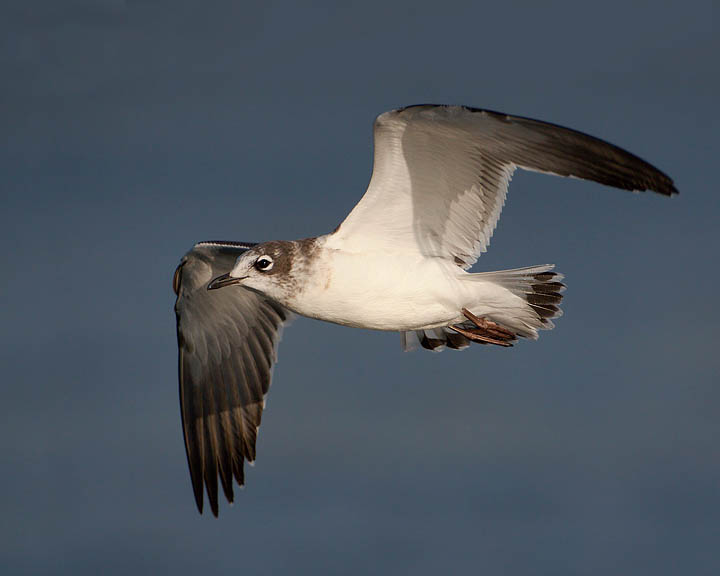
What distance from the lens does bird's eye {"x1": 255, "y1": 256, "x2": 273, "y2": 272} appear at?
1027cm

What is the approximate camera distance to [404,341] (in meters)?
12.1

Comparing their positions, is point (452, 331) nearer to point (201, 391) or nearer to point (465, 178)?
point (465, 178)

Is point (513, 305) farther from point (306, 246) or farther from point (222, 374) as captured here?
point (222, 374)

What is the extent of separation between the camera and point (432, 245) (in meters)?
10.8

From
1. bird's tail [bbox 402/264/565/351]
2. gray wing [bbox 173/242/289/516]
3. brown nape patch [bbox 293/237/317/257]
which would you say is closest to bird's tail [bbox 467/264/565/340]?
bird's tail [bbox 402/264/565/351]

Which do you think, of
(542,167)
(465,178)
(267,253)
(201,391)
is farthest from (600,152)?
(201,391)

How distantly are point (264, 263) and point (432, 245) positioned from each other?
1715mm

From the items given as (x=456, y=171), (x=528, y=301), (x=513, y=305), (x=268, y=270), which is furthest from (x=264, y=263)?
(x=528, y=301)

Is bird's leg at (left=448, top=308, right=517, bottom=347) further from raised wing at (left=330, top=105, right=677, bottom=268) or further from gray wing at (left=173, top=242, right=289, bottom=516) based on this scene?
gray wing at (left=173, top=242, right=289, bottom=516)

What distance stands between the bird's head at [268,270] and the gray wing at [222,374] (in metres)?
2.33

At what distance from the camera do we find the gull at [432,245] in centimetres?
935

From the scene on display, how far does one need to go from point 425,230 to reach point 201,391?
376 centimetres

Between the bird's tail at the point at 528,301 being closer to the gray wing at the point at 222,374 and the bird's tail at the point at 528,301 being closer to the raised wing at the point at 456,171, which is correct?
the raised wing at the point at 456,171

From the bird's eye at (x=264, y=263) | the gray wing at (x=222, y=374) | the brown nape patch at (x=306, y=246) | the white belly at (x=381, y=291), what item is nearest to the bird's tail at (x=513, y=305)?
the white belly at (x=381, y=291)
